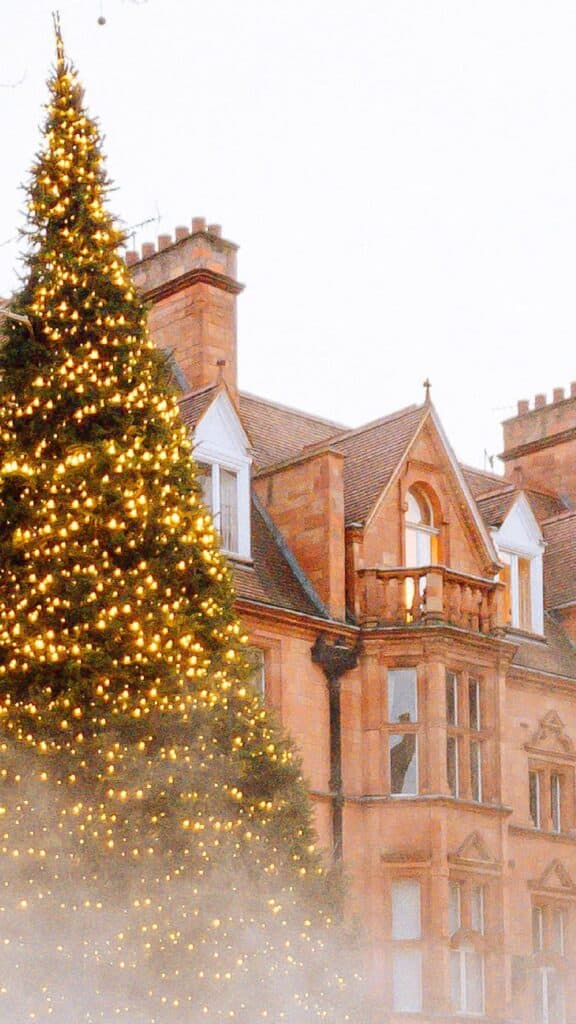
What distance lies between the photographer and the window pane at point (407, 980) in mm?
32344

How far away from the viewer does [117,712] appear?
2270 cm

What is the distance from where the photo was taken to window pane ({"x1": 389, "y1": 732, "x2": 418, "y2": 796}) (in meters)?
33.2

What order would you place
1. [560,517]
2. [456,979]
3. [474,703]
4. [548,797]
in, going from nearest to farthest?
[456,979]
[474,703]
[548,797]
[560,517]

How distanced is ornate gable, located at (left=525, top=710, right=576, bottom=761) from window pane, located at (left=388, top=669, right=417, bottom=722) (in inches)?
155

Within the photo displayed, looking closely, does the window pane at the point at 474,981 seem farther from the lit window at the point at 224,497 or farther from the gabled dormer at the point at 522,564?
the lit window at the point at 224,497

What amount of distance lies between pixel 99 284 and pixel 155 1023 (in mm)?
8495

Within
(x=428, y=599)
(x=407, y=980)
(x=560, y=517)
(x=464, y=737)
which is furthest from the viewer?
(x=560, y=517)

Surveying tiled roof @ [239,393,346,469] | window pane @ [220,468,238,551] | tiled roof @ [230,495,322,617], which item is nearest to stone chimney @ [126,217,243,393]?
tiled roof @ [239,393,346,469]

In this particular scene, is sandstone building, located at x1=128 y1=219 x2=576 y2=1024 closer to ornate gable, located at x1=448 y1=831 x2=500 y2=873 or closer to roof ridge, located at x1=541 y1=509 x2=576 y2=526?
ornate gable, located at x1=448 y1=831 x2=500 y2=873

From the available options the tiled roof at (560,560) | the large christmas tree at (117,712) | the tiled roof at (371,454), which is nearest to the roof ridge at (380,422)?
the tiled roof at (371,454)

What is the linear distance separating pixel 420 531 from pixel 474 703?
317 centimetres

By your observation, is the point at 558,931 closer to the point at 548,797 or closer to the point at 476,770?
the point at 548,797

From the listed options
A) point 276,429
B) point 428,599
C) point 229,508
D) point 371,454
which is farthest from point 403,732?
point 276,429

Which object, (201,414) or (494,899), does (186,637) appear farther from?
(494,899)
